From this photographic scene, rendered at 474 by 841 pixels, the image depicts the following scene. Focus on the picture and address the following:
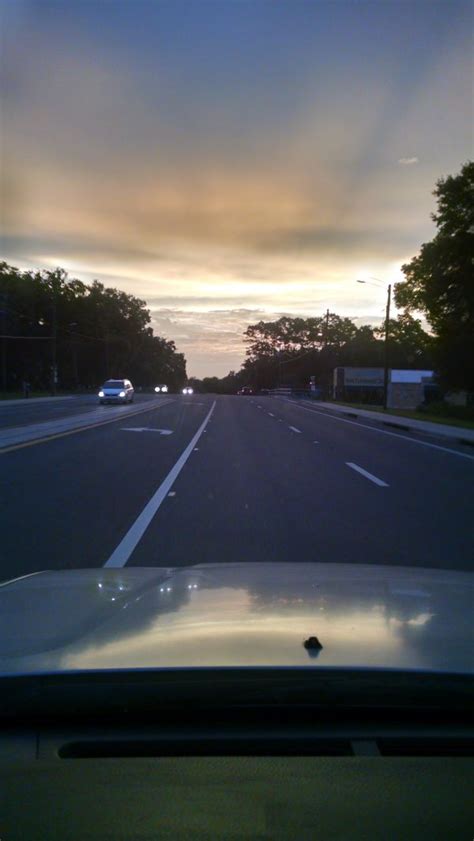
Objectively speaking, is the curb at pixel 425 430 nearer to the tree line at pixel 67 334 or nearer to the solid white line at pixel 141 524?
the solid white line at pixel 141 524

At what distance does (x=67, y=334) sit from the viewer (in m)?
110

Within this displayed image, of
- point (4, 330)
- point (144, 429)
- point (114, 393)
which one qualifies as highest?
point (4, 330)

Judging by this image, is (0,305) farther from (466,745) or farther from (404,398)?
(466,745)

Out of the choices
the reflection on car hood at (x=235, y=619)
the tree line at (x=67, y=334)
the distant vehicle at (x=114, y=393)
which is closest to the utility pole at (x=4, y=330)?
the tree line at (x=67, y=334)

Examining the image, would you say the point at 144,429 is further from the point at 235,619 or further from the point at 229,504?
the point at 235,619

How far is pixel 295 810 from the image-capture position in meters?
2.97

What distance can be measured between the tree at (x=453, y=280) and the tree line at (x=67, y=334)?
43971 mm

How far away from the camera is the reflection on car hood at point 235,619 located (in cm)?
381

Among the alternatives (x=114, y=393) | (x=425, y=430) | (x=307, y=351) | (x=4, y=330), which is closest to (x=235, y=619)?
(x=425, y=430)

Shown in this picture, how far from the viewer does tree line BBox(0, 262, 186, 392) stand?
9841cm

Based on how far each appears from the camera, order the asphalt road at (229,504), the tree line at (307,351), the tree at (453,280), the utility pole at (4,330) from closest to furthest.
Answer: the asphalt road at (229,504) → the tree at (453,280) → the utility pole at (4,330) → the tree line at (307,351)

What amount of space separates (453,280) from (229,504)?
40.3m

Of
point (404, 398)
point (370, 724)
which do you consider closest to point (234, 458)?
point (370, 724)

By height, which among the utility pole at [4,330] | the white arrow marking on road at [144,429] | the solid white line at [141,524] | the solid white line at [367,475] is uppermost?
the utility pole at [4,330]
